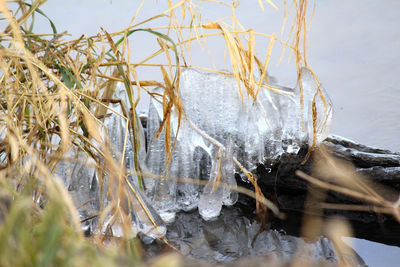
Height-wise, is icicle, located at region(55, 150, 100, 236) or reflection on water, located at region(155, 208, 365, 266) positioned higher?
icicle, located at region(55, 150, 100, 236)

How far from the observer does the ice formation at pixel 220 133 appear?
1.17 meters

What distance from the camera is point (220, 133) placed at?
1.24 metres

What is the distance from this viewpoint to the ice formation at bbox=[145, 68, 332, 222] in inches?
46.1

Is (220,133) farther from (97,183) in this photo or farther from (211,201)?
(97,183)

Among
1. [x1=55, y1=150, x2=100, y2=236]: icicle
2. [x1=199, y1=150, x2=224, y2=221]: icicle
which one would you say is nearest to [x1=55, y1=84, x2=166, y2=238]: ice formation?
[x1=55, y1=150, x2=100, y2=236]: icicle

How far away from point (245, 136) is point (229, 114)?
8 cm

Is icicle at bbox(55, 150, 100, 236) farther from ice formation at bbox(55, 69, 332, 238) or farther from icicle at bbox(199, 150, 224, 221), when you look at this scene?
icicle at bbox(199, 150, 224, 221)

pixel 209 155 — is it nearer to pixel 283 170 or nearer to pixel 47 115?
pixel 283 170

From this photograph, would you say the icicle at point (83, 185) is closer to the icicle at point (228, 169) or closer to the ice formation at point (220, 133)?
the ice formation at point (220, 133)

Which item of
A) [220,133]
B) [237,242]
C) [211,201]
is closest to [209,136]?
[220,133]

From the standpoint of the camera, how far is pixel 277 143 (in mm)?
1229

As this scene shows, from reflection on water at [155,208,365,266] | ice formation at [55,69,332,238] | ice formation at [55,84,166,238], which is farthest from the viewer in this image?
ice formation at [55,69,332,238]

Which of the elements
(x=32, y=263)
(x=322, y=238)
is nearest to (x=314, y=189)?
(x=322, y=238)

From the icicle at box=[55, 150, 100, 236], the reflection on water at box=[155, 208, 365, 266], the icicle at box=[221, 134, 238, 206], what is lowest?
the reflection on water at box=[155, 208, 365, 266]
